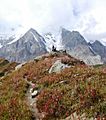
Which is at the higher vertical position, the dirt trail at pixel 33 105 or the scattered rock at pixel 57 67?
the scattered rock at pixel 57 67

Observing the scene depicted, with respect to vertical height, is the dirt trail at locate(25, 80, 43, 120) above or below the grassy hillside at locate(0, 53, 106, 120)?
below

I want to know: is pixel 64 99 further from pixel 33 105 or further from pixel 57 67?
pixel 57 67

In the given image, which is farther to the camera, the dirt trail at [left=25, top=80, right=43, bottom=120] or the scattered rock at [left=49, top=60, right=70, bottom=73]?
the scattered rock at [left=49, top=60, right=70, bottom=73]

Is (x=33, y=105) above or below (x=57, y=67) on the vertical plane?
below

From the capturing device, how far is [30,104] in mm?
20750

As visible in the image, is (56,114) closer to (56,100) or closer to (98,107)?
(56,100)

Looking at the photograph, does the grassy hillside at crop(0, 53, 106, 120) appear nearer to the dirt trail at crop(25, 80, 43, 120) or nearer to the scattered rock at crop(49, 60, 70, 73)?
the dirt trail at crop(25, 80, 43, 120)

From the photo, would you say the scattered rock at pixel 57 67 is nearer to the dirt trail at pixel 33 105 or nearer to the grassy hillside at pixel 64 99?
the grassy hillside at pixel 64 99

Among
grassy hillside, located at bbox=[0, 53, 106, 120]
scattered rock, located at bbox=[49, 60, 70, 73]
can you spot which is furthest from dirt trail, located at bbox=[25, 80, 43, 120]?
scattered rock, located at bbox=[49, 60, 70, 73]

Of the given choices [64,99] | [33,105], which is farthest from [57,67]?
[64,99]

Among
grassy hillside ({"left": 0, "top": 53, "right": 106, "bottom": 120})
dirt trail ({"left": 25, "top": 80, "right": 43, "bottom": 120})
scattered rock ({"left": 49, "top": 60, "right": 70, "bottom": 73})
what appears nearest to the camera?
grassy hillside ({"left": 0, "top": 53, "right": 106, "bottom": 120})

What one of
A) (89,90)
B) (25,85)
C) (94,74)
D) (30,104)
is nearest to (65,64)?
(25,85)

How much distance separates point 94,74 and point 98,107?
7.46m

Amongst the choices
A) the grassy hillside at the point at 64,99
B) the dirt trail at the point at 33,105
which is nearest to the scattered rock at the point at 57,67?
the grassy hillside at the point at 64,99
